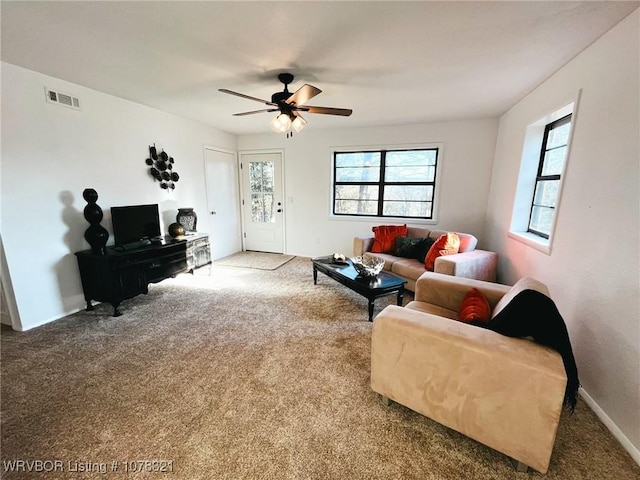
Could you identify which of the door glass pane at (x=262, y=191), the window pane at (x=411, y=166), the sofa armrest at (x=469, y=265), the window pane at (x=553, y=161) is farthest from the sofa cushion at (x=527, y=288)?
the door glass pane at (x=262, y=191)

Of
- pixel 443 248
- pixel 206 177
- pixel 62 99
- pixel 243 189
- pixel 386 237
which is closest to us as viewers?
pixel 62 99

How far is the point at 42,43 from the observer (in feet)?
6.47

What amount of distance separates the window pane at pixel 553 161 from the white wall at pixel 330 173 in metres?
1.18

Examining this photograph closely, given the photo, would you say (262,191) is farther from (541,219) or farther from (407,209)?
(541,219)

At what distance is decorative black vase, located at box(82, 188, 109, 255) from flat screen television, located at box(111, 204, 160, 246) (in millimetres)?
186

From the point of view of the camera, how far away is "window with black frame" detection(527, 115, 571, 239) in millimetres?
2578

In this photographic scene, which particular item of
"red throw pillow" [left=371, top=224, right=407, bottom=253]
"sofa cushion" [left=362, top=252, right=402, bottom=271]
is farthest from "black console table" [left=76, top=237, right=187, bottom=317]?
"red throw pillow" [left=371, top=224, right=407, bottom=253]

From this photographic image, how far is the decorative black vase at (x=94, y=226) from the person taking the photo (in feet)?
9.19

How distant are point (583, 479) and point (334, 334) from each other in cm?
170

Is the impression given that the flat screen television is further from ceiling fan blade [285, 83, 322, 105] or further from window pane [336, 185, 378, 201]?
window pane [336, 185, 378, 201]

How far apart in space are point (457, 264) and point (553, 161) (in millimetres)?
1435

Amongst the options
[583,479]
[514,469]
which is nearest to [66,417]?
[514,469]

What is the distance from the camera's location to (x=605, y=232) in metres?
1.67

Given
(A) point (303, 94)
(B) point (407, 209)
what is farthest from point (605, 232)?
(B) point (407, 209)
